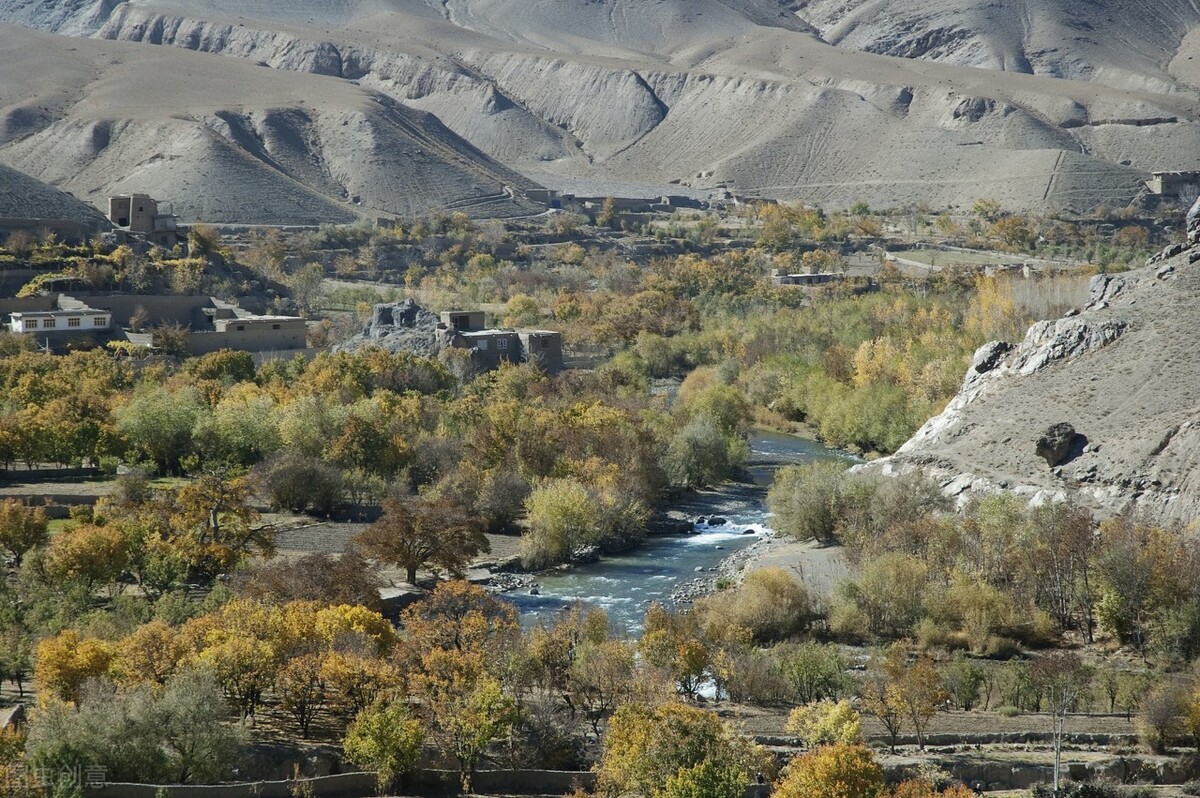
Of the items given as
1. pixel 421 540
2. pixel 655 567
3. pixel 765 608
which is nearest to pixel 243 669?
pixel 765 608

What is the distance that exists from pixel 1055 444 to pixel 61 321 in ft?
151

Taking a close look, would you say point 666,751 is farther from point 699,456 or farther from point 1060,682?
point 699,456

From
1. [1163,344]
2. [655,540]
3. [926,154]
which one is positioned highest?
[926,154]

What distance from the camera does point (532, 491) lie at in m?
50.1

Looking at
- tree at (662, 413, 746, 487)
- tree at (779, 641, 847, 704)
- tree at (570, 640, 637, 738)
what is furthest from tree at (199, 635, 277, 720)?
tree at (662, 413, 746, 487)

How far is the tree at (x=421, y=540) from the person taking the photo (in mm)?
41344

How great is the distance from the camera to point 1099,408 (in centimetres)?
4700

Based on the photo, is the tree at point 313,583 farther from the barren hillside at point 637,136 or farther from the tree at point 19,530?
the barren hillside at point 637,136

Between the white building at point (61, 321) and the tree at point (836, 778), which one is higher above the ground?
the white building at point (61, 321)

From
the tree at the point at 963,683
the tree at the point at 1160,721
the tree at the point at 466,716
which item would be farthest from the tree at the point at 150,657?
the tree at the point at 1160,721

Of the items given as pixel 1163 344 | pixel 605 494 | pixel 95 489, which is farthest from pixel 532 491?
pixel 1163 344

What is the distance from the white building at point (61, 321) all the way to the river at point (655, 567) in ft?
105

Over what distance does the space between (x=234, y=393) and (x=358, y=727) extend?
3447 centimetres

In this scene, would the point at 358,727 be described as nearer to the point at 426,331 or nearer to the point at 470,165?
the point at 426,331
